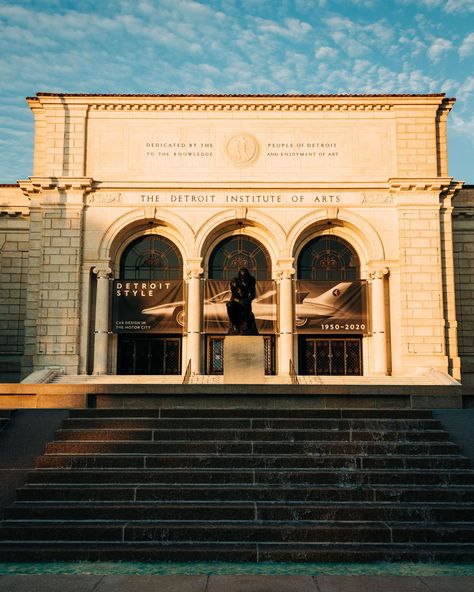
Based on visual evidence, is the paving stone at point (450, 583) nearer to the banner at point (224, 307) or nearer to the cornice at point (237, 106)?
the banner at point (224, 307)

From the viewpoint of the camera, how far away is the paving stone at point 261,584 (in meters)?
6.37

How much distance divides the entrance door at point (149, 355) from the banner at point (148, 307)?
822mm

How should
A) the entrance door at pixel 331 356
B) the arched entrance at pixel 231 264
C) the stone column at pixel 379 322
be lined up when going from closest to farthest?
the stone column at pixel 379 322, the entrance door at pixel 331 356, the arched entrance at pixel 231 264

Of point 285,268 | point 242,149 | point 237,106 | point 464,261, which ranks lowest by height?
point 285,268

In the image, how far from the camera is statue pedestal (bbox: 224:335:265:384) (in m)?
15.4

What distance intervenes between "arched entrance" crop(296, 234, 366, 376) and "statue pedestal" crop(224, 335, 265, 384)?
11103mm

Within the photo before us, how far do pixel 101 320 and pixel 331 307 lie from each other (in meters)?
10.8

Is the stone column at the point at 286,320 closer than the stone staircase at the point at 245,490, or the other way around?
the stone staircase at the point at 245,490

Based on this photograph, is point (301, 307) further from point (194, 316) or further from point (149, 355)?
point (149, 355)

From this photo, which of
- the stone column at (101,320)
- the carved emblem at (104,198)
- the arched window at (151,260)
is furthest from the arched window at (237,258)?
the carved emblem at (104,198)

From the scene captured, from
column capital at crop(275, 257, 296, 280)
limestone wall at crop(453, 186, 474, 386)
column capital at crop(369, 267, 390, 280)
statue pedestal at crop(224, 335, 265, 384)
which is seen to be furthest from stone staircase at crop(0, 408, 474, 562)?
limestone wall at crop(453, 186, 474, 386)

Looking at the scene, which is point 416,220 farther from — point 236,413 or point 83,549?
point 83,549

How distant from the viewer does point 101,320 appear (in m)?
26.1

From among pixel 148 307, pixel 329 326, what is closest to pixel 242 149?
pixel 148 307
